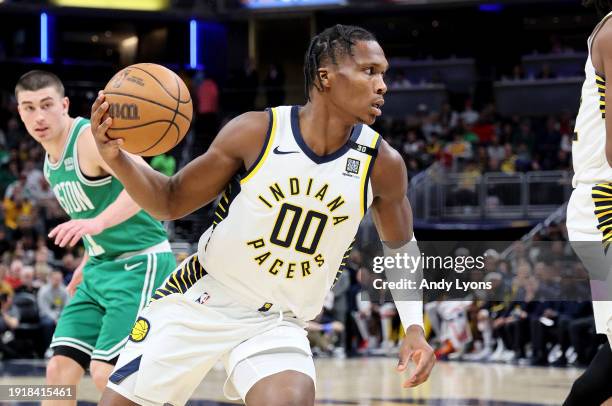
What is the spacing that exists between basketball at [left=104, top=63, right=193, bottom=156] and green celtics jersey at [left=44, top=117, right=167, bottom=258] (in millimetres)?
1541

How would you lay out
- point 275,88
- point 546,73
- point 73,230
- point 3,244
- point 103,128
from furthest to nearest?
point 275,88
point 546,73
point 3,244
point 73,230
point 103,128

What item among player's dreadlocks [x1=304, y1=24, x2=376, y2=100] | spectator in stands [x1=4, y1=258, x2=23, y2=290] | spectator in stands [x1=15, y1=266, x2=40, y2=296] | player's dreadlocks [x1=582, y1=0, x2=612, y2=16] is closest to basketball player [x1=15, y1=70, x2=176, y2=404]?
player's dreadlocks [x1=304, y1=24, x2=376, y2=100]

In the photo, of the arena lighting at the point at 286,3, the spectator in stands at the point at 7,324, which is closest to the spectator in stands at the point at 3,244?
the spectator in stands at the point at 7,324

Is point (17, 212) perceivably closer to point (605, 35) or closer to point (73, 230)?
point (73, 230)

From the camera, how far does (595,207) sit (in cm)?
373

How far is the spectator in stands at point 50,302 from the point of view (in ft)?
44.5

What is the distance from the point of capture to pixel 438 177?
1739cm

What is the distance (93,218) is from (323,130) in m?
1.70

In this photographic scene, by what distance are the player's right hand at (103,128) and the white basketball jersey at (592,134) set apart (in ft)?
5.68

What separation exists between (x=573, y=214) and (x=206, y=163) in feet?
4.69

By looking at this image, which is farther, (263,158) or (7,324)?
(7,324)

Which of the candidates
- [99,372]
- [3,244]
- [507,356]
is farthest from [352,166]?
[3,244]

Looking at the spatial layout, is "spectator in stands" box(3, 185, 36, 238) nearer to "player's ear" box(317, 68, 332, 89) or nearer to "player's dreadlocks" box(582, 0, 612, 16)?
"player's ear" box(317, 68, 332, 89)

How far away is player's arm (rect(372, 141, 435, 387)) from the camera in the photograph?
375 centimetres
